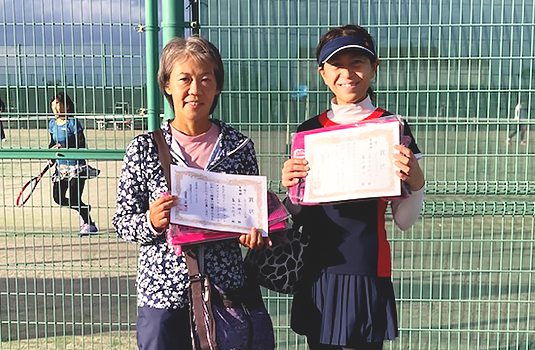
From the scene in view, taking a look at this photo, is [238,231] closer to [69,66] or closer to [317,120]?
[317,120]

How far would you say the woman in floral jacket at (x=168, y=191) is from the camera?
6.93 ft

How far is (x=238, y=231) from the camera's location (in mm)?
2096

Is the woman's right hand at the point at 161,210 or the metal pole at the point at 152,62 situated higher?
the metal pole at the point at 152,62

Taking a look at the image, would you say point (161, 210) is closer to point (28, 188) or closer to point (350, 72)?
point (350, 72)

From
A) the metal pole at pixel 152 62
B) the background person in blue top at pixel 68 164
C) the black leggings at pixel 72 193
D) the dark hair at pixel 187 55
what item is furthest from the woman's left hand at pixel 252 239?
the black leggings at pixel 72 193

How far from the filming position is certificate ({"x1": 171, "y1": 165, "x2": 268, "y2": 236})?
6.73ft

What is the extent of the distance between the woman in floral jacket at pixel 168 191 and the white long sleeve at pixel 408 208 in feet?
1.85

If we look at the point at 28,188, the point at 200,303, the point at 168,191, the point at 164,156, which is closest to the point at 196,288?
the point at 200,303

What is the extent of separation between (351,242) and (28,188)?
9.11ft

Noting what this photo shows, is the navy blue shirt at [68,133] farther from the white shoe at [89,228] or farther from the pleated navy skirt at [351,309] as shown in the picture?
the pleated navy skirt at [351,309]

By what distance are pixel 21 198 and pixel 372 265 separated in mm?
2739

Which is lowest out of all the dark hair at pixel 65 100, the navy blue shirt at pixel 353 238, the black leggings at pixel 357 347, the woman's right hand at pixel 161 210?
the black leggings at pixel 357 347

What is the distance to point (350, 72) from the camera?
218 cm

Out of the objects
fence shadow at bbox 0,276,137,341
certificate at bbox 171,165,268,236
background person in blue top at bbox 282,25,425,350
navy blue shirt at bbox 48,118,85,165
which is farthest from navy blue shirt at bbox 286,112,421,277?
fence shadow at bbox 0,276,137,341
